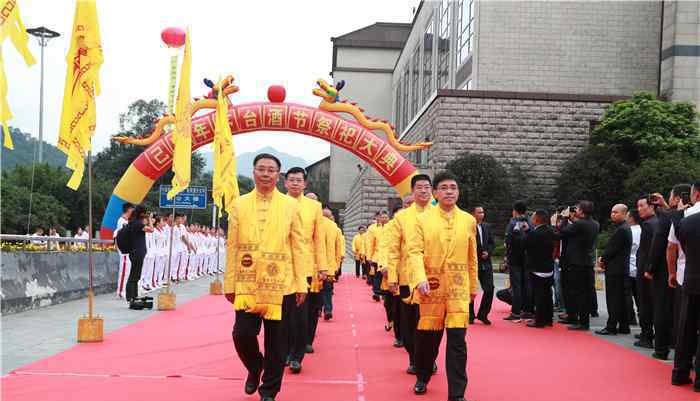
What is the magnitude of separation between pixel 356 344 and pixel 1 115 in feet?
15.5

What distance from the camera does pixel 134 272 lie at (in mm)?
12219

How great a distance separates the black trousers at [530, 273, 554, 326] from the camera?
11070 mm

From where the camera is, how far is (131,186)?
21.4m

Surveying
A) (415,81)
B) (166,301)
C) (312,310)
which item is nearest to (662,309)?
(312,310)

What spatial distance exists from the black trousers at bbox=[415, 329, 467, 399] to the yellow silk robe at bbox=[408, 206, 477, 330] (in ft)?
0.32

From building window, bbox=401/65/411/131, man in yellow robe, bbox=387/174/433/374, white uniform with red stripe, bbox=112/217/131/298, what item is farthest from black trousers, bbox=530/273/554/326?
building window, bbox=401/65/411/131

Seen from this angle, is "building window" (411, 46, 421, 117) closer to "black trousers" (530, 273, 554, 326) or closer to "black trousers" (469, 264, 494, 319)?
"black trousers" (469, 264, 494, 319)

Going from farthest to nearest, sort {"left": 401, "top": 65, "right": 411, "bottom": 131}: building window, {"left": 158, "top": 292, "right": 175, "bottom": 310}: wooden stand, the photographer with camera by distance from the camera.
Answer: {"left": 401, "top": 65, "right": 411, "bottom": 131}: building window → {"left": 158, "top": 292, "right": 175, "bottom": 310}: wooden stand → the photographer with camera

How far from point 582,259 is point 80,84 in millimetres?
7100

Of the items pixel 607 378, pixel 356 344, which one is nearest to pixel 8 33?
pixel 356 344

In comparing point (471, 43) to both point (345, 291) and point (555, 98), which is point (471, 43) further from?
point (345, 291)

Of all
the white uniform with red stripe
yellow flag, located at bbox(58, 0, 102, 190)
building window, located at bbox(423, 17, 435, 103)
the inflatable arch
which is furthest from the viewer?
building window, located at bbox(423, 17, 435, 103)

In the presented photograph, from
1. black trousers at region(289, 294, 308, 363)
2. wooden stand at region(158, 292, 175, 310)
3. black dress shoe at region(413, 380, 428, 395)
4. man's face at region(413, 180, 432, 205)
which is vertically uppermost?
man's face at region(413, 180, 432, 205)

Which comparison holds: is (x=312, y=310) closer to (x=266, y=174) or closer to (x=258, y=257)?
(x=258, y=257)
